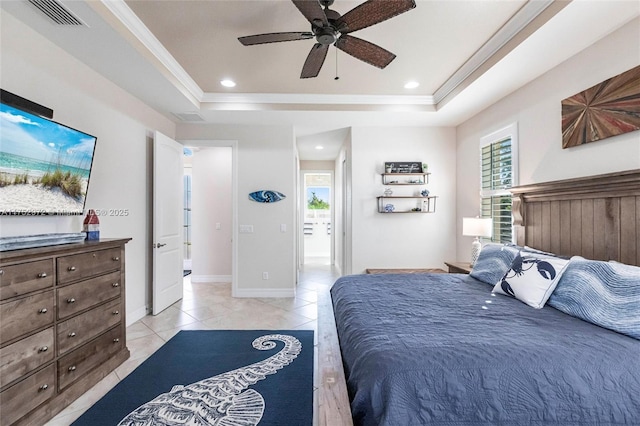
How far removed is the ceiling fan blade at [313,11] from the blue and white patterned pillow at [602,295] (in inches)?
88.1

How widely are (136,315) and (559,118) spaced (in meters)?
4.88

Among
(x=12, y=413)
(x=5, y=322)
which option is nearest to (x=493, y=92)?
(x=5, y=322)

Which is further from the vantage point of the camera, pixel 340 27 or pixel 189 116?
pixel 189 116

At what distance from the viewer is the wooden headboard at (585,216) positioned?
1926 mm

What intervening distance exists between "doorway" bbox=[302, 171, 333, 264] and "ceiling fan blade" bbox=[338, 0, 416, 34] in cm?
616

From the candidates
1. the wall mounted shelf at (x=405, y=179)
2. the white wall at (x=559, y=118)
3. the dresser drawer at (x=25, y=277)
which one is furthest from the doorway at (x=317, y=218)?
the dresser drawer at (x=25, y=277)

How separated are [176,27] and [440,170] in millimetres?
3811

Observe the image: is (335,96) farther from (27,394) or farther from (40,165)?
(27,394)

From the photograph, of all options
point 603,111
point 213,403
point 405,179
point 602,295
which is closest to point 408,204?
point 405,179

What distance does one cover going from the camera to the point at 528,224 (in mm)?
2826

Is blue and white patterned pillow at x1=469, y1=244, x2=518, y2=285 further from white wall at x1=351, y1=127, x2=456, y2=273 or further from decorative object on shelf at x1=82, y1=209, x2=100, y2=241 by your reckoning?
decorative object on shelf at x1=82, y1=209, x2=100, y2=241

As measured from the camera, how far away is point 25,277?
66.1 inches

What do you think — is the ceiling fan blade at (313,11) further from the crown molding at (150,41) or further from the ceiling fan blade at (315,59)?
the crown molding at (150,41)

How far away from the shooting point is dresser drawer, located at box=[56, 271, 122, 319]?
193cm
